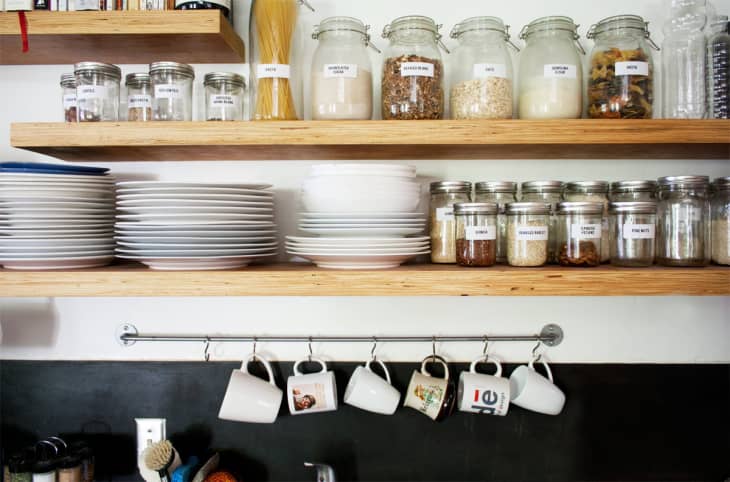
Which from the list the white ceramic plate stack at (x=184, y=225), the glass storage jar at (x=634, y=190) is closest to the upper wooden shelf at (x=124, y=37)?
the white ceramic plate stack at (x=184, y=225)

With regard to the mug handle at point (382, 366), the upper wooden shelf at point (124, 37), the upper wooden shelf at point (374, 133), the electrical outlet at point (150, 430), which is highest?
the upper wooden shelf at point (124, 37)

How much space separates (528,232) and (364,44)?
59 cm

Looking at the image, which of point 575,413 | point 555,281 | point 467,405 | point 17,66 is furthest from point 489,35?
point 17,66

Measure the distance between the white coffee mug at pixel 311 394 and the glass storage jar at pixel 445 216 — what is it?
413mm

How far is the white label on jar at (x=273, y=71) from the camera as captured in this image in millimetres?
1086

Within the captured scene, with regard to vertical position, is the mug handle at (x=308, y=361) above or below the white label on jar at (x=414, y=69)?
below

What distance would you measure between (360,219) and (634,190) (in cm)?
65

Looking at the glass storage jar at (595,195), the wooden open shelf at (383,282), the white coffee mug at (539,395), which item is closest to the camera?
the wooden open shelf at (383,282)

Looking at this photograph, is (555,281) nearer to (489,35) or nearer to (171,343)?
(489,35)

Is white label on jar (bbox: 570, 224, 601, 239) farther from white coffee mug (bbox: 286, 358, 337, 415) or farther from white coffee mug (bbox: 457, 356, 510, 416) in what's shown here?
white coffee mug (bbox: 286, 358, 337, 415)

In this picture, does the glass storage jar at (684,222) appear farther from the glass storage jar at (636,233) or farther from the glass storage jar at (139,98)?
the glass storage jar at (139,98)

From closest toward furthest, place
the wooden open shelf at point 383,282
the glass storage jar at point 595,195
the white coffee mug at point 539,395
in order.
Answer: the wooden open shelf at point 383,282 → the glass storage jar at point 595,195 → the white coffee mug at point 539,395

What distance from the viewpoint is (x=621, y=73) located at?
3.44ft

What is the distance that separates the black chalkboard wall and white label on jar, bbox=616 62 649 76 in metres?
0.75
